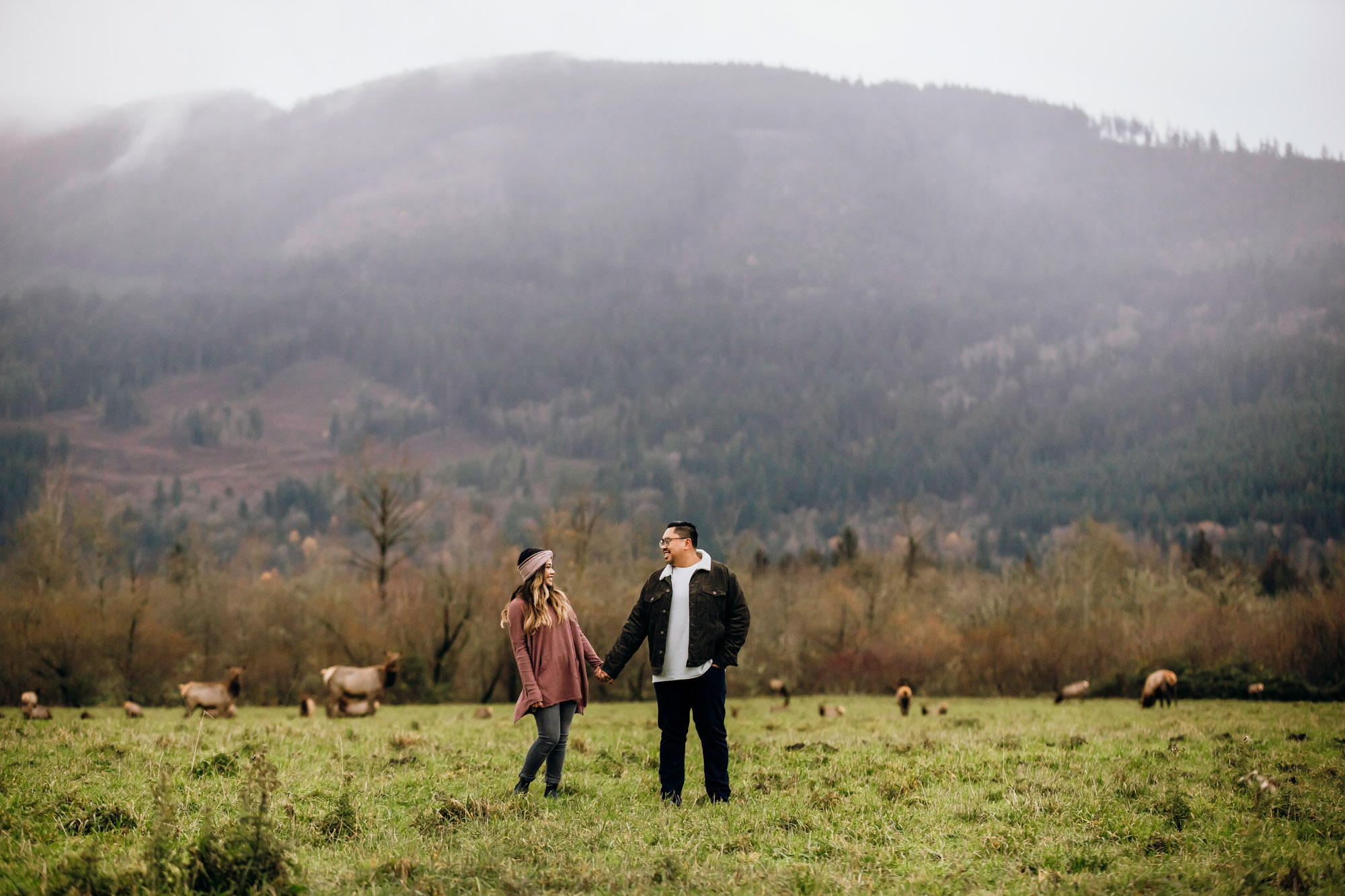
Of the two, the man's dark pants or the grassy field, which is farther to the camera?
the man's dark pants

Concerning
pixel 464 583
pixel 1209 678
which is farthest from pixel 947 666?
pixel 464 583

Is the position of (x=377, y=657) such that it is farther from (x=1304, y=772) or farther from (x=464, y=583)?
(x=1304, y=772)

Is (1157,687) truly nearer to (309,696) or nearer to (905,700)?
(905,700)

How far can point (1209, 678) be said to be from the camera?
111 feet

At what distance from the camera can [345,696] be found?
2789cm

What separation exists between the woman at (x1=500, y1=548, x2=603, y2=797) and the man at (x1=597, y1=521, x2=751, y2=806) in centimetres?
41

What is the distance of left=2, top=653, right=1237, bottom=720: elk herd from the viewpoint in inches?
976

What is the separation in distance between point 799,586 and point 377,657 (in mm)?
35675

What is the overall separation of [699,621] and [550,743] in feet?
6.66

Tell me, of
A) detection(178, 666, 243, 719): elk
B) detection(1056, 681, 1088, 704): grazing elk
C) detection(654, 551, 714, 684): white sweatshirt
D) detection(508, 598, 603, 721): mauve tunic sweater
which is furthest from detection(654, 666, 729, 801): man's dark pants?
detection(1056, 681, 1088, 704): grazing elk

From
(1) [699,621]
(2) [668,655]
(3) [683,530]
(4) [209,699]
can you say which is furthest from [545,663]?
(4) [209,699]

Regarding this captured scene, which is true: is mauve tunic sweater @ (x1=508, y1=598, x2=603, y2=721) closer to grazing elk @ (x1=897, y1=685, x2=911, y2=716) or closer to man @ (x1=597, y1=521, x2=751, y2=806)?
man @ (x1=597, y1=521, x2=751, y2=806)

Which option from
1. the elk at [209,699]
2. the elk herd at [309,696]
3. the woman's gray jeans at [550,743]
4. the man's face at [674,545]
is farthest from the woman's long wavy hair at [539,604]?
the elk at [209,699]

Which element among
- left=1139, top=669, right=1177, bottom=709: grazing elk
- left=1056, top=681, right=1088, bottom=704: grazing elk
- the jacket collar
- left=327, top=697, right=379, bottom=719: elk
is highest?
the jacket collar
